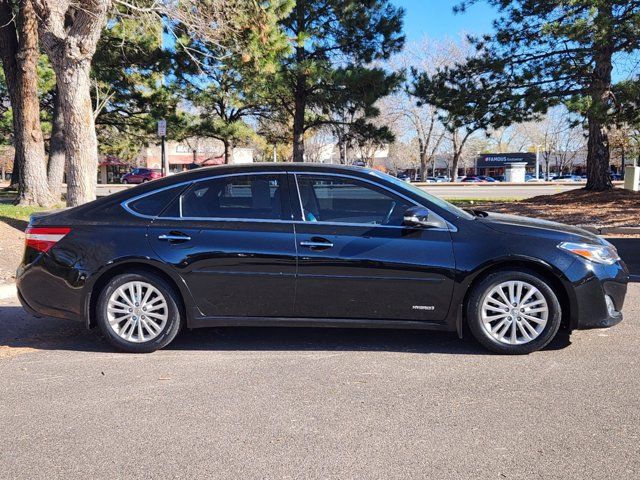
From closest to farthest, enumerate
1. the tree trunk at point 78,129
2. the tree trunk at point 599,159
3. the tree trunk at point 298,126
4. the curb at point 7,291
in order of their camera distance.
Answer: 1. the curb at point 7,291
2. the tree trunk at point 78,129
3. the tree trunk at point 599,159
4. the tree trunk at point 298,126

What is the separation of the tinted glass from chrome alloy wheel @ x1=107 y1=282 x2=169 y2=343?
75 centimetres

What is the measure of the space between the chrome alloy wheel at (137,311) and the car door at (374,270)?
3.89 feet

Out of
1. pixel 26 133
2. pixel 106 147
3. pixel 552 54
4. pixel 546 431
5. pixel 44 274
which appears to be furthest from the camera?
pixel 106 147

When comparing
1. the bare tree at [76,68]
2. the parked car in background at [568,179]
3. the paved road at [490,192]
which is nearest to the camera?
the bare tree at [76,68]

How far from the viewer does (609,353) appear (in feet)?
16.2

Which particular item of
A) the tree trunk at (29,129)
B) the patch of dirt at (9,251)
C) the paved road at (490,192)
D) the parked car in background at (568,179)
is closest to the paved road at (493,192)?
the paved road at (490,192)

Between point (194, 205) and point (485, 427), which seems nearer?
point (485, 427)

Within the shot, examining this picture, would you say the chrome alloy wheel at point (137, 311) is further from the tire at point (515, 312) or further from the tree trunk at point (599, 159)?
the tree trunk at point (599, 159)

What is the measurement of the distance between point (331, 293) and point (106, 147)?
39.7m

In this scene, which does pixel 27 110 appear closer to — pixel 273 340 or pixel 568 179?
pixel 273 340

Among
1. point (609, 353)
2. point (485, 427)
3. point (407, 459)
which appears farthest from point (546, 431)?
point (609, 353)

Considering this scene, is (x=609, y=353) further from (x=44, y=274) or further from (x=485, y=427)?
(x=44, y=274)

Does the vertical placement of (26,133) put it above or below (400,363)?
above

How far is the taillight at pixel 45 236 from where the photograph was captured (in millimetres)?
5121
